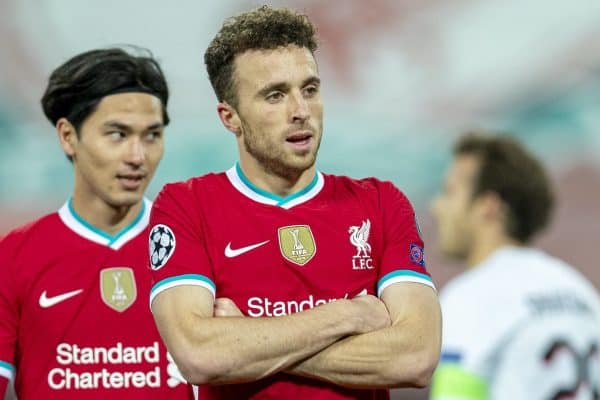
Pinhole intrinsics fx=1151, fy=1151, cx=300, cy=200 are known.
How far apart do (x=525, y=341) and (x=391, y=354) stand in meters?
2.17

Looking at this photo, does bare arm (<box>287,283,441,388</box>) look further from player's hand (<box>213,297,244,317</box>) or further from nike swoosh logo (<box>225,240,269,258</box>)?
nike swoosh logo (<box>225,240,269,258</box>)

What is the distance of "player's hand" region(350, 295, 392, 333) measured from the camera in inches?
145

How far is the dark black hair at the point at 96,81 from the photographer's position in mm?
4789

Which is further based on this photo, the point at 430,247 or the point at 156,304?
the point at 430,247

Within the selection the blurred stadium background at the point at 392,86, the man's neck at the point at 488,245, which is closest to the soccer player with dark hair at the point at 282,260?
the man's neck at the point at 488,245

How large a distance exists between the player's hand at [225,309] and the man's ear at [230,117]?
0.63 metres

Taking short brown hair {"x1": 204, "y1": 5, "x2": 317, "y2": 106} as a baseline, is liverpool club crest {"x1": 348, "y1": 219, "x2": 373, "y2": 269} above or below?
below

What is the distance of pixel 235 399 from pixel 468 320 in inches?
92.2

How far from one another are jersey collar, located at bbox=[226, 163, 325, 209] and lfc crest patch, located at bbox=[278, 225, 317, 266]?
0.11m

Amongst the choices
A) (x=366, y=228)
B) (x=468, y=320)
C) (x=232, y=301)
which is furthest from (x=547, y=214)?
(x=232, y=301)

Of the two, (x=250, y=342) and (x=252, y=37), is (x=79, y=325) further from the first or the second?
(x=252, y=37)

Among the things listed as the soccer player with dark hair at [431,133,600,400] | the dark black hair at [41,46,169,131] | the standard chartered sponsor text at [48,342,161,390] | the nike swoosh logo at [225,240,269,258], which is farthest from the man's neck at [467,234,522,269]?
the nike swoosh logo at [225,240,269,258]

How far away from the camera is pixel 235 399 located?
12.3ft

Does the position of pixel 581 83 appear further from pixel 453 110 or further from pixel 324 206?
pixel 324 206
